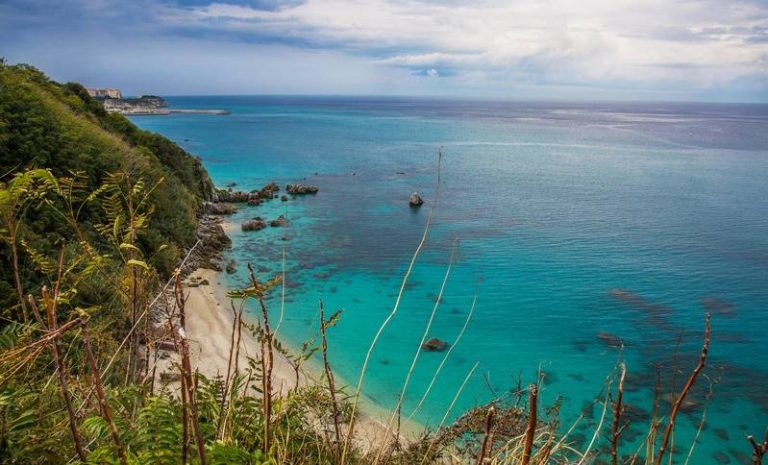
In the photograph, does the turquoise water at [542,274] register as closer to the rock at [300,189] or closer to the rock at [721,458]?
the rock at [721,458]

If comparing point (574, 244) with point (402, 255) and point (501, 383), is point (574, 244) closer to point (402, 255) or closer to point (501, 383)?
point (402, 255)

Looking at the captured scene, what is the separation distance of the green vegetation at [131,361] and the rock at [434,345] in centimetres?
495

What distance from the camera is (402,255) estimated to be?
30047 millimetres

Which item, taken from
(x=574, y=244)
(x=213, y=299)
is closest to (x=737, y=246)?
(x=574, y=244)

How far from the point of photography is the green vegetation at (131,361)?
6.62 ft

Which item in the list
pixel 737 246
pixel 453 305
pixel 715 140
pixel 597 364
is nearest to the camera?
pixel 597 364

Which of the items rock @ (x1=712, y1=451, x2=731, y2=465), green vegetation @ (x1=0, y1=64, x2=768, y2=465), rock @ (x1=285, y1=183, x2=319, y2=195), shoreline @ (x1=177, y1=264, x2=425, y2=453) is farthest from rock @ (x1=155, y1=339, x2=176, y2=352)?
rock @ (x1=285, y1=183, x2=319, y2=195)

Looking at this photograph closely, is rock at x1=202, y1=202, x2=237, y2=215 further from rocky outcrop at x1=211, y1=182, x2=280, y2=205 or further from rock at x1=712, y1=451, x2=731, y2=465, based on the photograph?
rock at x1=712, y1=451, x2=731, y2=465

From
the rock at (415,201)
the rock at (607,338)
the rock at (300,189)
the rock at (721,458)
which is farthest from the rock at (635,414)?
the rock at (300,189)

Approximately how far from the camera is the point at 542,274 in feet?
89.6

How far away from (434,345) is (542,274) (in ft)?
35.4

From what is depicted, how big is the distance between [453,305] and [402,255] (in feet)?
22.5

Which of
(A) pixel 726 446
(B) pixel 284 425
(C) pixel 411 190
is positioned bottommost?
(A) pixel 726 446

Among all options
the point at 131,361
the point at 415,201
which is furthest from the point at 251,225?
the point at 131,361
